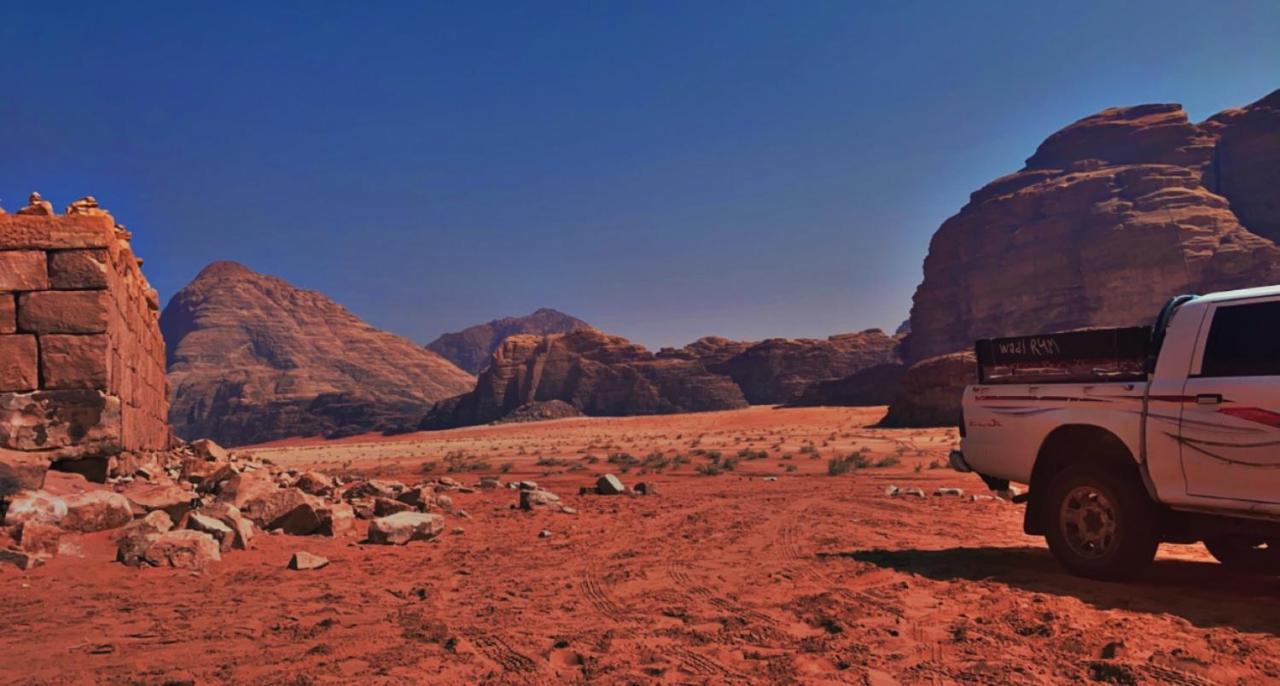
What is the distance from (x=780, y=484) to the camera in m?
18.3

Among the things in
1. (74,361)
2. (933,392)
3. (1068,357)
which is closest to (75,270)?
(74,361)

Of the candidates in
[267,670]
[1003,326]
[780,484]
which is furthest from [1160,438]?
[1003,326]

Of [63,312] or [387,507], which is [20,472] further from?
[387,507]

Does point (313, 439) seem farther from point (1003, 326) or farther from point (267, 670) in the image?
point (267, 670)

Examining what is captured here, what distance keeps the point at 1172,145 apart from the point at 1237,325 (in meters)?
118

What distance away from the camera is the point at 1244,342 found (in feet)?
18.7

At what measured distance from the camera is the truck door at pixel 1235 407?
5348 mm

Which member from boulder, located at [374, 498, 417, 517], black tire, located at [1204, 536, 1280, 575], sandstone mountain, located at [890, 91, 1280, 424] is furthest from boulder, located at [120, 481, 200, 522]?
sandstone mountain, located at [890, 91, 1280, 424]

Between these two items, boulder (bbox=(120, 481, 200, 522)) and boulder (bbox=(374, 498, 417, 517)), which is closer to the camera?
boulder (bbox=(120, 481, 200, 522))

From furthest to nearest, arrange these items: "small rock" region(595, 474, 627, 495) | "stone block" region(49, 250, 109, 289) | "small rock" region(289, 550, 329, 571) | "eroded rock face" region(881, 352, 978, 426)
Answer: "eroded rock face" region(881, 352, 978, 426), "small rock" region(595, 474, 627, 495), "stone block" region(49, 250, 109, 289), "small rock" region(289, 550, 329, 571)

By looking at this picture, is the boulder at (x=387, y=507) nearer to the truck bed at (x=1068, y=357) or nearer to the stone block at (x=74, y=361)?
the stone block at (x=74, y=361)

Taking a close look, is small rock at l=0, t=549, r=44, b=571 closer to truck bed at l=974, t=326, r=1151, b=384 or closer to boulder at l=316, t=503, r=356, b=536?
boulder at l=316, t=503, r=356, b=536

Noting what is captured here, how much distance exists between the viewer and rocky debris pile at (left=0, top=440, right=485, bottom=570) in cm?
777

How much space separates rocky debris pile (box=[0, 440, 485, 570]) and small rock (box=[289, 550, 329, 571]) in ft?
2.60
